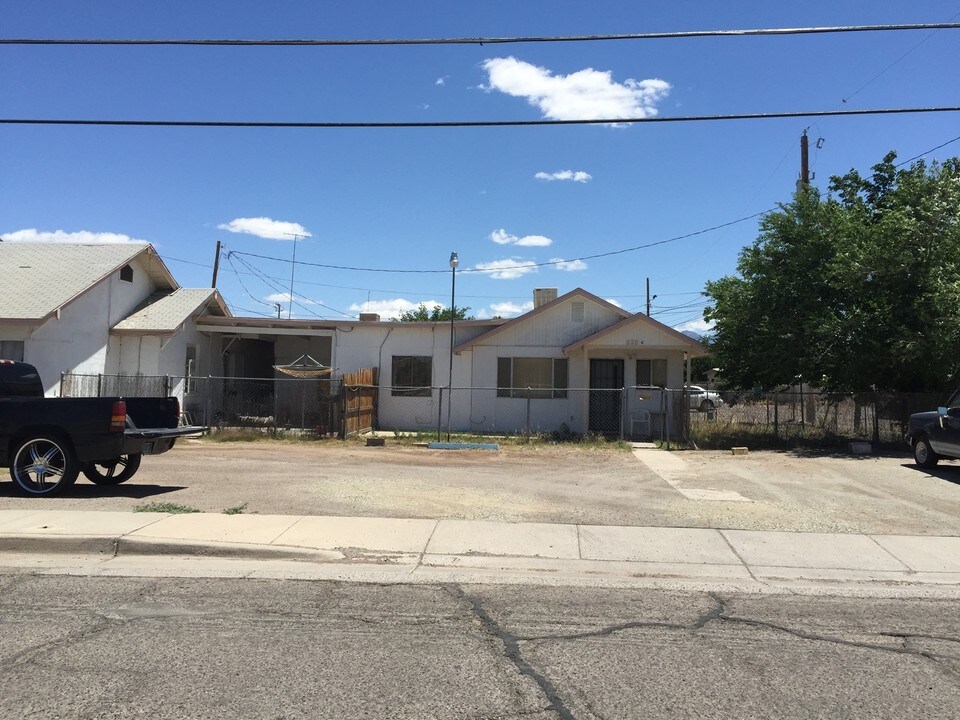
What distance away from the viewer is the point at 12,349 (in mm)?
18562

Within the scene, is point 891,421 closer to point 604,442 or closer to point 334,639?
point 604,442

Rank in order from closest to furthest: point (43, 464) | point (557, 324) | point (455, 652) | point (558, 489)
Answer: point (455, 652)
point (43, 464)
point (558, 489)
point (557, 324)

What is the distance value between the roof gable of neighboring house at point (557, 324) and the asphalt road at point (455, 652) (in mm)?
16173

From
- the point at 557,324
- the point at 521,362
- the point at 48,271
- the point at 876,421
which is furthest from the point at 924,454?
the point at 48,271

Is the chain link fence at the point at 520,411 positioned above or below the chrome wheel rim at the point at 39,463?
above

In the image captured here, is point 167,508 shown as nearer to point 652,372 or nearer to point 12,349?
point 12,349

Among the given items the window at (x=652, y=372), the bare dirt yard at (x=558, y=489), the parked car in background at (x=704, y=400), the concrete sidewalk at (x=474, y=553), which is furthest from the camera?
the parked car in background at (x=704, y=400)

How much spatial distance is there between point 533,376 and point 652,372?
353 cm

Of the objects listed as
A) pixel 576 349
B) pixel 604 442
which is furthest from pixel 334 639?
pixel 576 349

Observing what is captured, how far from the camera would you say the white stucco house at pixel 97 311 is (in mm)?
18672

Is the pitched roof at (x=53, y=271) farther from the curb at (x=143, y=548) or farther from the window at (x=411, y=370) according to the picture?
the curb at (x=143, y=548)

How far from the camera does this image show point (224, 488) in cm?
1116

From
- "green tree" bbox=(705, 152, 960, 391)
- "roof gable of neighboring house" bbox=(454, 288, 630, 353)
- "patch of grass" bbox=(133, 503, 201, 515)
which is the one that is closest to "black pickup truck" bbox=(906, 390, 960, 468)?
"green tree" bbox=(705, 152, 960, 391)

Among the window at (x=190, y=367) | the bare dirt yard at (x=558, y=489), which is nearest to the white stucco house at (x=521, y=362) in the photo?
the window at (x=190, y=367)
